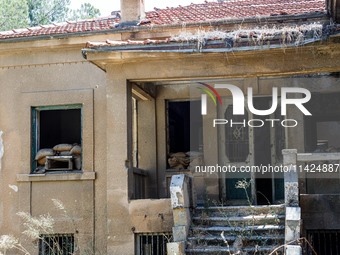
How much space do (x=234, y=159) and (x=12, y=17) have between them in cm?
2196

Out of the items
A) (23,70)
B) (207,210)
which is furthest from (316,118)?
(23,70)

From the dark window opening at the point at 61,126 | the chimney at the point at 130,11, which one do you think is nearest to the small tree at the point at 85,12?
the dark window opening at the point at 61,126

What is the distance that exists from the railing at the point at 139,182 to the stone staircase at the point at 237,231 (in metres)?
1.64

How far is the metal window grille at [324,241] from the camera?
504 inches

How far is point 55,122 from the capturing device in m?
20.8

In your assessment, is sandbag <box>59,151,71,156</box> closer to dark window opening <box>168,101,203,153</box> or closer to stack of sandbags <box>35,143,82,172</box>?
stack of sandbags <box>35,143,82,172</box>

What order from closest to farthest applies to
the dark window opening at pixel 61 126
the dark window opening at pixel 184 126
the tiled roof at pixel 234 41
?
the tiled roof at pixel 234 41 < the dark window opening at pixel 184 126 < the dark window opening at pixel 61 126

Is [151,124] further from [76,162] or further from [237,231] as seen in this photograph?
[237,231]

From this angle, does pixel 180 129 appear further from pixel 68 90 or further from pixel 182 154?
pixel 68 90

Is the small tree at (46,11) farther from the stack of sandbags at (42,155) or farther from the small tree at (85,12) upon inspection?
the stack of sandbags at (42,155)

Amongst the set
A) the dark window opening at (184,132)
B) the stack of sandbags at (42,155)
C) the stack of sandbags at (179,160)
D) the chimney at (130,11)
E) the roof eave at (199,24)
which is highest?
the chimney at (130,11)

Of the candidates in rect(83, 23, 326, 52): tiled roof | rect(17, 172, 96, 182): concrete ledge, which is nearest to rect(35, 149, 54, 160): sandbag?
rect(17, 172, 96, 182): concrete ledge

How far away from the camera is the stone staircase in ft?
37.3

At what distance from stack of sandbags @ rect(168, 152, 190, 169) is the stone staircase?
325 cm
